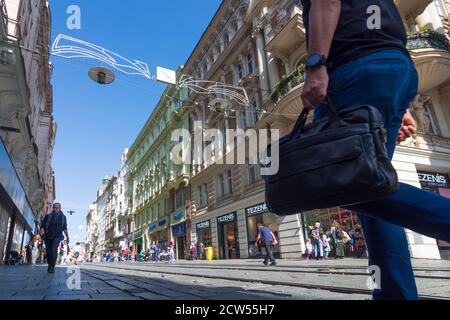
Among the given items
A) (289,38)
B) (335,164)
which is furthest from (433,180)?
(335,164)

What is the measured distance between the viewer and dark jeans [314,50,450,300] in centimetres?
150

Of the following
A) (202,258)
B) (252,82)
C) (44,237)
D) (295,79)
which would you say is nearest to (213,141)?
(252,82)

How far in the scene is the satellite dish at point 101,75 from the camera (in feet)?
30.2

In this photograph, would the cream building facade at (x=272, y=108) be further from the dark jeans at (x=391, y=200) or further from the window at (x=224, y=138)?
the dark jeans at (x=391, y=200)

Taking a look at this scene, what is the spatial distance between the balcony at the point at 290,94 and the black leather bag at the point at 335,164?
43.4ft

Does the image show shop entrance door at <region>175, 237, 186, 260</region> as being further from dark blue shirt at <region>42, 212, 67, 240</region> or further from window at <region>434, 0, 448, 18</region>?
window at <region>434, 0, 448, 18</region>

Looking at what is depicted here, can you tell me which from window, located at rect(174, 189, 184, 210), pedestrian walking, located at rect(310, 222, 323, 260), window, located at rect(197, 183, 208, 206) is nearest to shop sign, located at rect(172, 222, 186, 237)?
window, located at rect(174, 189, 184, 210)

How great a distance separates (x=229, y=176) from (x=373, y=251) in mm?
21113

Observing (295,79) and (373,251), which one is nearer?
(373,251)

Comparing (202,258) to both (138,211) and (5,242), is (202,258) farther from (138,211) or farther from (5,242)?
(138,211)

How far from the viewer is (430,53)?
42.7 ft

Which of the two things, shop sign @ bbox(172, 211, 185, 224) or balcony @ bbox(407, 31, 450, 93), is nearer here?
balcony @ bbox(407, 31, 450, 93)

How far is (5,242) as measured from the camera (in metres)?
17.7
